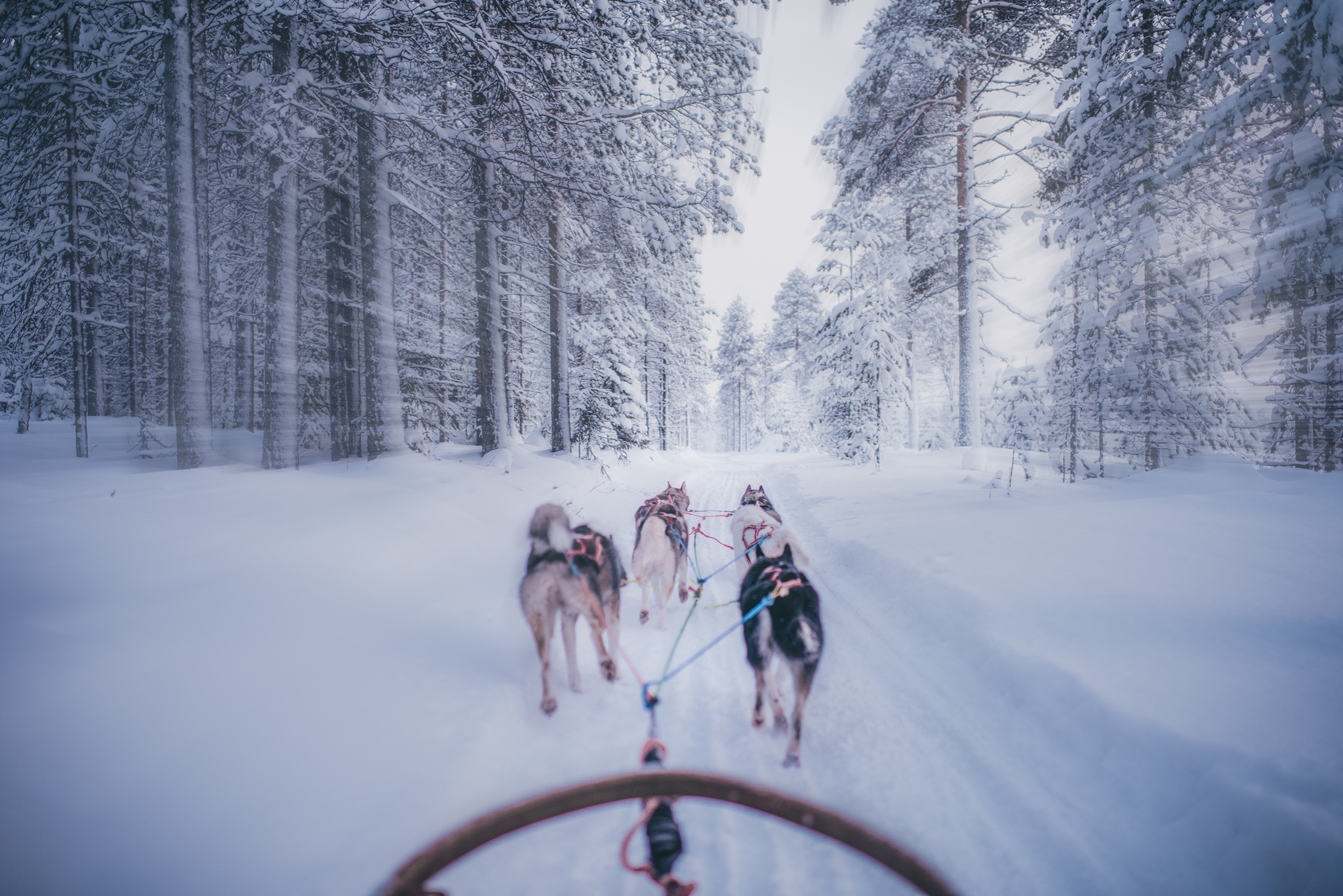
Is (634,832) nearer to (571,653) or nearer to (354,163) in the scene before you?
(571,653)

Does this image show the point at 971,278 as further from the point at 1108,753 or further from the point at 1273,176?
the point at 1108,753

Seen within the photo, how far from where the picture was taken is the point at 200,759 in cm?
208

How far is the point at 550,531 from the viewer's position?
3.00m

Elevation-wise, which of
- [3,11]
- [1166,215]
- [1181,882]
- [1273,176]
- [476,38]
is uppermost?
[3,11]

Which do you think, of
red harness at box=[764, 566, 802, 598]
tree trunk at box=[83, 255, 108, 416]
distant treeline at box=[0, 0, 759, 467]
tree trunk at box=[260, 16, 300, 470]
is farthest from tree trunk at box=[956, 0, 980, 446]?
tree trunk at box=[83, 255, 108, 416]

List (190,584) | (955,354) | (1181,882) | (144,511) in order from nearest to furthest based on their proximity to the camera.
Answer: (1181,882) < (190,584) < (144,511) < (955,354)

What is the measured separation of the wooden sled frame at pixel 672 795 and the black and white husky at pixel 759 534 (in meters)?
2.33

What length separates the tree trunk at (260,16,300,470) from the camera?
271 inches

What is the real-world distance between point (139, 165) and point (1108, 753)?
15.4 metres

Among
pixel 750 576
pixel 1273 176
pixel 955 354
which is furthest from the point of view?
pixel 955 354

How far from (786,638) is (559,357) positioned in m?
10.3

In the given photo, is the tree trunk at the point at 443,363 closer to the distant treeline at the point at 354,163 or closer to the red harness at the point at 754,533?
the distant treeline at the point at 354,163

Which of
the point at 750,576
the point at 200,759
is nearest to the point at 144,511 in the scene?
the point at 200,759

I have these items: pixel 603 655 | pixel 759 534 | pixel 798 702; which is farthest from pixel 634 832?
pixel 759 534
